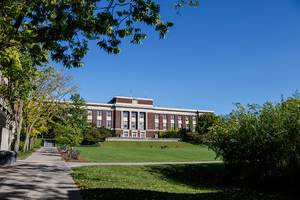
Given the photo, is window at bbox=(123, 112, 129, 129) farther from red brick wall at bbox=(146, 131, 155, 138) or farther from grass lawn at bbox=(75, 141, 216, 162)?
grass lawn at bbox=(75, 141, 216, 162)

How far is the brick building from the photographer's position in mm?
80500

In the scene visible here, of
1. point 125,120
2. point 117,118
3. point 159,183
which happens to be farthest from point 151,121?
point 159,183

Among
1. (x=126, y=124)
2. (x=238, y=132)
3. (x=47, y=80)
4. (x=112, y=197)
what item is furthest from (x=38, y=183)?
(x=126, y=124)

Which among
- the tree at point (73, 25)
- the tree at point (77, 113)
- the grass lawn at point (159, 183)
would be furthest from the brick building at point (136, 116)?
the tree at point (73, 25)

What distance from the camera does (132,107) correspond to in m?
84.0

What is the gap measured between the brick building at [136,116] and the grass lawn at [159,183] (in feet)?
205

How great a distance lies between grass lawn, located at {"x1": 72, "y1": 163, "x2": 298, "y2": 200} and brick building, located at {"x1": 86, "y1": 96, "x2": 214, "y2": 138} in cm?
6256

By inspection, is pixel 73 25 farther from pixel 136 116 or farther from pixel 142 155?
pixel 136 116

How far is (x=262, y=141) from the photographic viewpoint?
11.9 m

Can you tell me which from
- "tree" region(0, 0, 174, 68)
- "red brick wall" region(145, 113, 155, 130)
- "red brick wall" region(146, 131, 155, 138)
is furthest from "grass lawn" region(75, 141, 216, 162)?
"red brick wall" region(145, 113, 155, 130)

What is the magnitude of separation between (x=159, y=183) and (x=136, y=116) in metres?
73.2

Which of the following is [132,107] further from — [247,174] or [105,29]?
[105,29]

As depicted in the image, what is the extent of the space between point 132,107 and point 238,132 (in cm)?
7178

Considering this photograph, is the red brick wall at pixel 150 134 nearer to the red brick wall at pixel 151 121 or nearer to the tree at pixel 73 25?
the red brick wall at pixel 151 121
